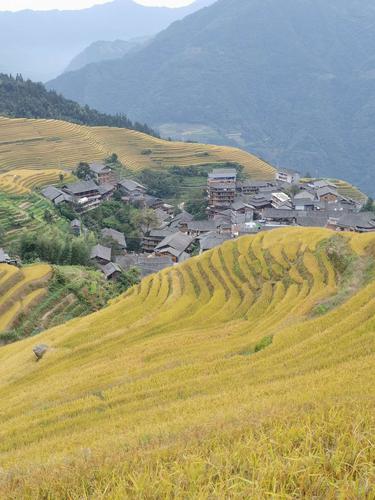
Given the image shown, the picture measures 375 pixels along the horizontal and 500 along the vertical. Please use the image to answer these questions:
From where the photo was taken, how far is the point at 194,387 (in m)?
10.6

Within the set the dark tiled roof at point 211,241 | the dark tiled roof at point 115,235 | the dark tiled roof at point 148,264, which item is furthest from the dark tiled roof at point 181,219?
the dark tiled roof at point 148,264

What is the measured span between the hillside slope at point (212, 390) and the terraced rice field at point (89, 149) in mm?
A: 64140

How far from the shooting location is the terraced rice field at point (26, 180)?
58.8 meters

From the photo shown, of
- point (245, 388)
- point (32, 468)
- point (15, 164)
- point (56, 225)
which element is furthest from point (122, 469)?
point (15, 164)

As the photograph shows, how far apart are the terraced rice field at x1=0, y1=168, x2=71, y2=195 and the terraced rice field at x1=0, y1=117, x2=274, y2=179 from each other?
9884 mm

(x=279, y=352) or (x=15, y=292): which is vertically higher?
(x=279, y=352)

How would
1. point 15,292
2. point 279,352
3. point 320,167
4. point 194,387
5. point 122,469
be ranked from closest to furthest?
point 122,469
point 194,387
point 279,352
point 15,292
point 320,167

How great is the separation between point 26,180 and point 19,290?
39.6 metres

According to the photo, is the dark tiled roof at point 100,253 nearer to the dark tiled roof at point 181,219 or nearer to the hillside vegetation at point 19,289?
the hillside vegetation at point 19,289

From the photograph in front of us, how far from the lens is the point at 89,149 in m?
89.8

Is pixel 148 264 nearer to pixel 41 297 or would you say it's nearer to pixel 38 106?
pixel 41 297

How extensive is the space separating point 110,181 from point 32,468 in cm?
7185

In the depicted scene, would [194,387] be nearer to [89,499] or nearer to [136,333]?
[89,499]

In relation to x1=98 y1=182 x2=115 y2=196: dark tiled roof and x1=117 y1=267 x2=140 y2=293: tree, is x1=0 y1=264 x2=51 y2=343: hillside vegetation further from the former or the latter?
x1=98 y1=182 x2=115 y2=196: dark tiled roof
